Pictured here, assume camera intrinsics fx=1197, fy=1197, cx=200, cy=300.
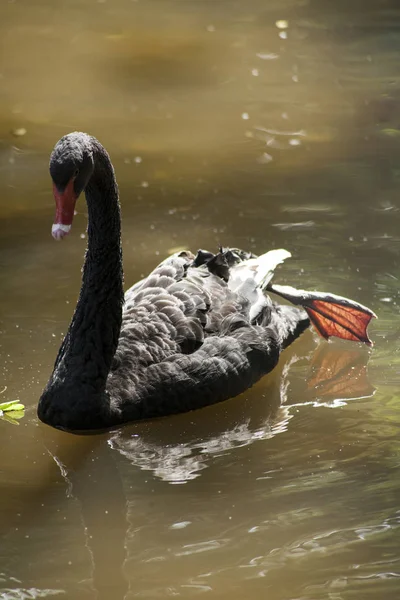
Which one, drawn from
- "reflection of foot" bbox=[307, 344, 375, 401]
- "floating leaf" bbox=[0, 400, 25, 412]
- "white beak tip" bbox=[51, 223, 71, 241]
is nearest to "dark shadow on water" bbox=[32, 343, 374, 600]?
"reflection of foot" bbox=[307, 344, 375, 401]

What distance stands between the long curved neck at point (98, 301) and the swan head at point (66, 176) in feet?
0.88

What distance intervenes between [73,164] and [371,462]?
178cm

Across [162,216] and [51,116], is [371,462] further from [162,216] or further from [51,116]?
[51,116]

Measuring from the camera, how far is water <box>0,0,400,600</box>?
4.46 metres

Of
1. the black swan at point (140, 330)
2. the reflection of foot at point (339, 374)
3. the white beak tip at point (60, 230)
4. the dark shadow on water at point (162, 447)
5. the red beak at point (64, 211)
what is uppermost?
the red beak at point (64, 211)

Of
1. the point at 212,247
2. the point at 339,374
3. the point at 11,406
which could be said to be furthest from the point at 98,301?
the point at 212,247

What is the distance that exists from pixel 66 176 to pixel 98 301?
777 mm

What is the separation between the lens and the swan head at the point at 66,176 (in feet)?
16.2


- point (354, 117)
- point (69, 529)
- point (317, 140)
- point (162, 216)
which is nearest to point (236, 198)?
point (162, 216)

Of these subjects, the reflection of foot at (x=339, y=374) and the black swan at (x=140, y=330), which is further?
the reflection of foot at (x=339, y=374)

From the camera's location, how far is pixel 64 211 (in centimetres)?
495

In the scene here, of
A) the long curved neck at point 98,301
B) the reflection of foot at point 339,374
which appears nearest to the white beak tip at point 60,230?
the long curved neck at point 98,301

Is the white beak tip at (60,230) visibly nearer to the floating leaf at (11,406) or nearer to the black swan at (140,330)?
the black swan at (140,330)

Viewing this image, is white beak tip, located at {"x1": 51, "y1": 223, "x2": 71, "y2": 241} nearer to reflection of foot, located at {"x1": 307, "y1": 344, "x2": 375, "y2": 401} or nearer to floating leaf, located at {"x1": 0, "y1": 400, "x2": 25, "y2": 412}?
floating leaf, located at {"x1": 0, "y1": 400, "x2": 25, "y2": 412}
